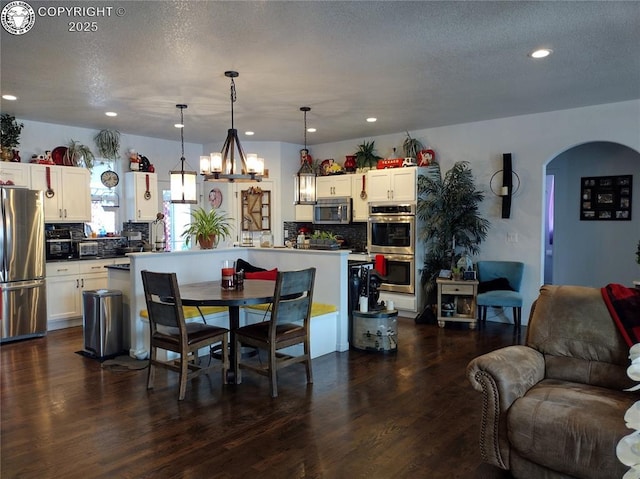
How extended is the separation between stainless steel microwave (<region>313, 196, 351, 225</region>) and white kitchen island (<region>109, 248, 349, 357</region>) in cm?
225

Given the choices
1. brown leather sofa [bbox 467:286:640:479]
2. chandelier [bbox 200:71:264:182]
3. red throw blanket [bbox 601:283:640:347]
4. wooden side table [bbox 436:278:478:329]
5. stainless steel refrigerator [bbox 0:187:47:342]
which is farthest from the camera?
wooden side table [bbox 436:278:478:329]

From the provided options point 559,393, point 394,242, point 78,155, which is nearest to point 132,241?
point 78,155

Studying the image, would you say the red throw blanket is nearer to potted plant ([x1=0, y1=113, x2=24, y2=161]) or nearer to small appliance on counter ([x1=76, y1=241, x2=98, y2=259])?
small appliance on counter ([x1=76, y1=241, x2=98, y2=259])

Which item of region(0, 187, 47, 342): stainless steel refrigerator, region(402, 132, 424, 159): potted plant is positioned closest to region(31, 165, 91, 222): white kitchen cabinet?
region(0, 187, 47, 342): stainless steel refrigerator

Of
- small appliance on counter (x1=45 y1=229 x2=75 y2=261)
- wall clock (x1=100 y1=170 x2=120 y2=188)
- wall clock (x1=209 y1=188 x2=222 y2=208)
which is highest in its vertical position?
wall clock (x1=100 y1=170 x2=120 y2=188)

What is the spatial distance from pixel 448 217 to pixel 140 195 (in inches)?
174

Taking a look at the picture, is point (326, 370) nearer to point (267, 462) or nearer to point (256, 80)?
point (267, 462)

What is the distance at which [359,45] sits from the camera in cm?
345

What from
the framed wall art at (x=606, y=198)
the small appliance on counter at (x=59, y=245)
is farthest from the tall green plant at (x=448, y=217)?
the small appliance on counter at (x=59, y=245)

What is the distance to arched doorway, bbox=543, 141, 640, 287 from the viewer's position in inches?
254

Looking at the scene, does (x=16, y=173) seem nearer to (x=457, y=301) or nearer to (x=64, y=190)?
(x=64, y=190)

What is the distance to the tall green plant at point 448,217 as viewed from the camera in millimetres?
6066

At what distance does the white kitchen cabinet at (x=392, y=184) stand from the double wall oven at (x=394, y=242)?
0.11 meters

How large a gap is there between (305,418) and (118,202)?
5047 mm
